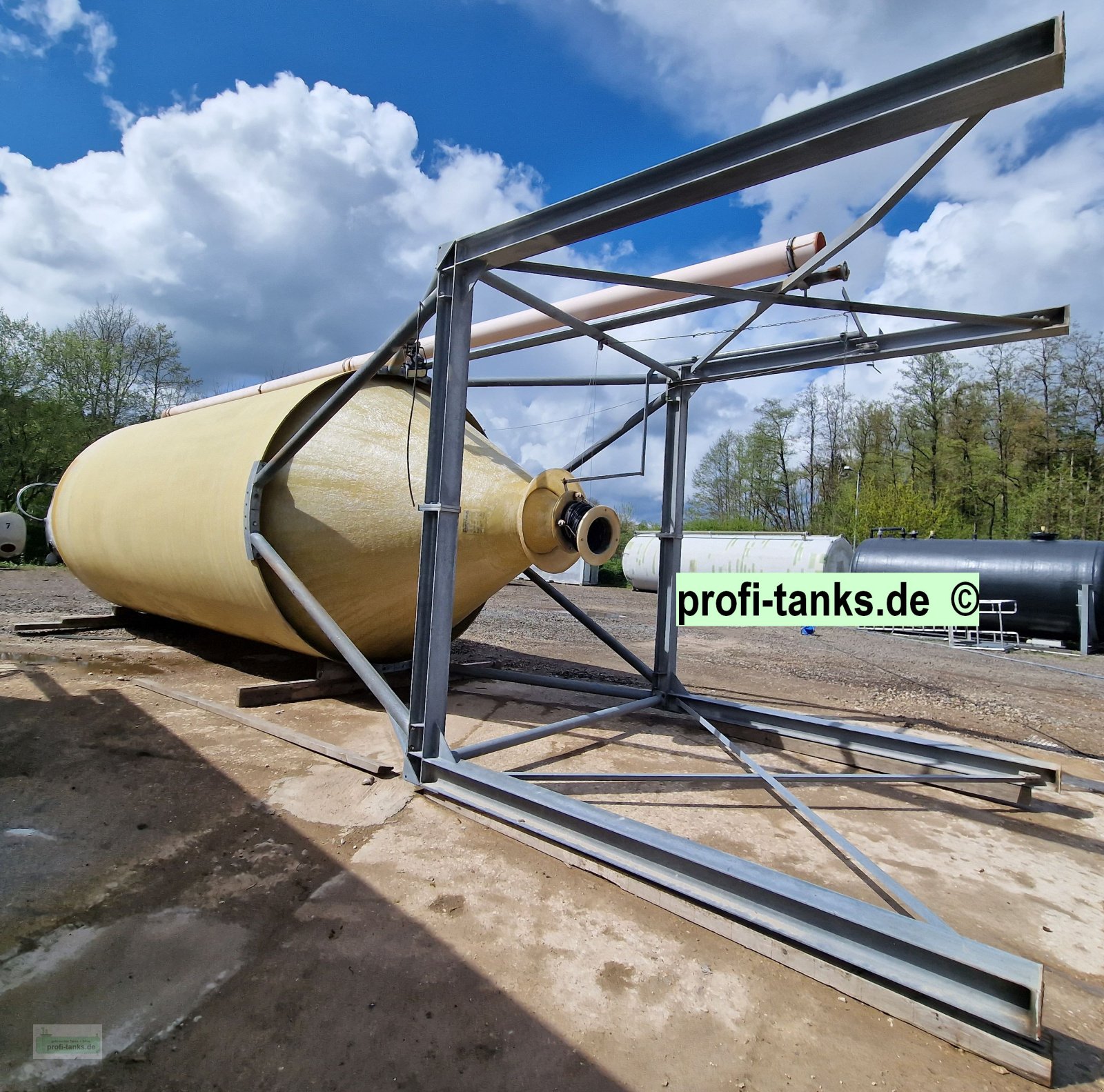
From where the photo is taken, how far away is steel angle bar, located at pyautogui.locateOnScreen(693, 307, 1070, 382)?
3.92 m

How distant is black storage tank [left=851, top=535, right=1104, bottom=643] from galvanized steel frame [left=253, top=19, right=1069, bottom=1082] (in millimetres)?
8897

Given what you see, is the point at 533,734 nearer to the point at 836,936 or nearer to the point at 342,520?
the point at 342,520

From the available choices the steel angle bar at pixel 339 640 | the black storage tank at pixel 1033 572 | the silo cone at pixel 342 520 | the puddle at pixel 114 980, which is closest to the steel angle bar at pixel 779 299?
the silo cone at pixel 342 520

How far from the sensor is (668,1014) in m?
2.08

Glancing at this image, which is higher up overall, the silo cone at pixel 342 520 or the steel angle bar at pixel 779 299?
the steel angle bar at pixel 779 299

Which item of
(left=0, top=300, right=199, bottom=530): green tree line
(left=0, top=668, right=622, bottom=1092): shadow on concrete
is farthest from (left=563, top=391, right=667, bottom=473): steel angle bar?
(left=0, top=300, right=199, bottom=530): green tree line

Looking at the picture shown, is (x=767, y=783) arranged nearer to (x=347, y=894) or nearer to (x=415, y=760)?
(x=415, y=760)

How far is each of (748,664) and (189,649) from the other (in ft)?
21.5

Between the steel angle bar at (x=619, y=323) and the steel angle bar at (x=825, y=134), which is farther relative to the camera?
the steel angle bar at (x=619, y=323)

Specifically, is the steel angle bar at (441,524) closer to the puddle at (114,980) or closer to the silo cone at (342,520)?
the silo cone at (342,520)

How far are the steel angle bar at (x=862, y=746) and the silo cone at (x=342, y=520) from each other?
1876mm

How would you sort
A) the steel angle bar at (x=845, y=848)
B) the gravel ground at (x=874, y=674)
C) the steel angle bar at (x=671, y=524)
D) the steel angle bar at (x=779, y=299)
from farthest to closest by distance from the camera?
the gravel ground at (x=874, y=674) < the steel angle bar at (x=671, y=524) < the steel angle bar at (x=779, y=299) < the steel angle bar at (x=845, y=848)

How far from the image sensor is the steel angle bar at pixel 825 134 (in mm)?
2195

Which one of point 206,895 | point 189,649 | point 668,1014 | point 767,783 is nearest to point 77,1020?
point 206,895
